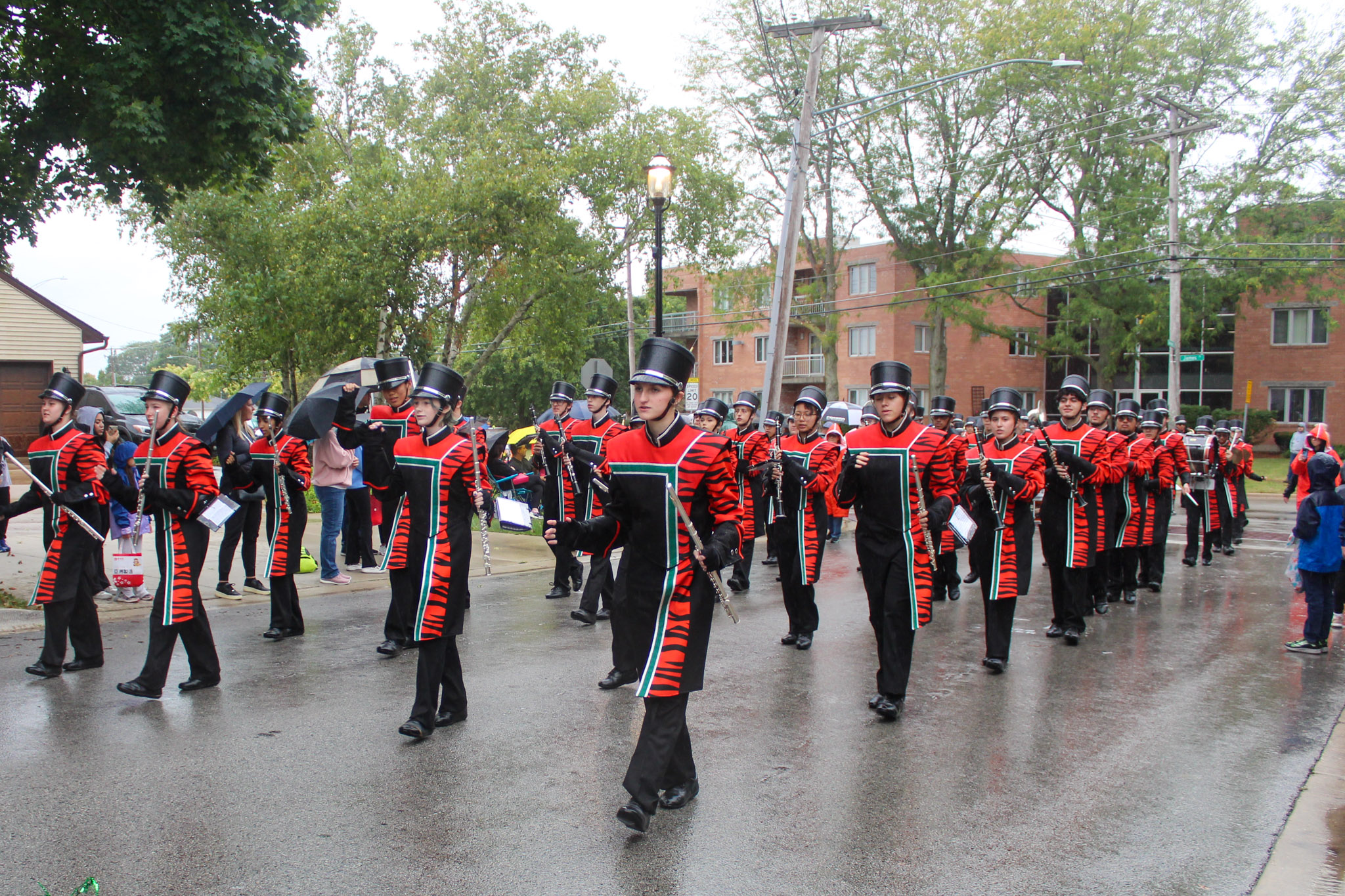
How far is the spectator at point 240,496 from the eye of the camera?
8.73m

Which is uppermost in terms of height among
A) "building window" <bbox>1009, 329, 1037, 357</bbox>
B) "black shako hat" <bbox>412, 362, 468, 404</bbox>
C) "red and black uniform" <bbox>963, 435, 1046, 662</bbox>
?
"building window" <bbox>1009, 329, 1037, 357</bbox>

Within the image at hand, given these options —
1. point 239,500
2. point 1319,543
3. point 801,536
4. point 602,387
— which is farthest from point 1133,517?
point 239,500

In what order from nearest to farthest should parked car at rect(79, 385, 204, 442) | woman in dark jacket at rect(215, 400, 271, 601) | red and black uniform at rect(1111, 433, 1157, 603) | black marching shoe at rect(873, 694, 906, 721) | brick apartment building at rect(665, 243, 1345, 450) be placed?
1. black marching shoe at rect(873, 694, 906, 721)
2. woman in dark jacket at rect(215, 400, 271, 601)
3. red and black uniform at rect(1111, 433, 1157, 603)
4. parked car at rect(79, 385, 204, 442)
5. brick apartment building at rect(665, 243, 1345, 450)

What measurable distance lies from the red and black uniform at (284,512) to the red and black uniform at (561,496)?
2.10 meters

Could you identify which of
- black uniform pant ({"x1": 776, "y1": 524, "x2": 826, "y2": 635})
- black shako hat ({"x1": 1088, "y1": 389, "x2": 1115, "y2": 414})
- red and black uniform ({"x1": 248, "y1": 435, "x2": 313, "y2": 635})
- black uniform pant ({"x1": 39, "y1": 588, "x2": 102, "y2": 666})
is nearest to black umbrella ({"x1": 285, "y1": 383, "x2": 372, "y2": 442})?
red and black uniform ({"x1": 248, "y1": 435, "x2": 313, "y2": 635})

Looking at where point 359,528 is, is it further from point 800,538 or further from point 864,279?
point 864,279

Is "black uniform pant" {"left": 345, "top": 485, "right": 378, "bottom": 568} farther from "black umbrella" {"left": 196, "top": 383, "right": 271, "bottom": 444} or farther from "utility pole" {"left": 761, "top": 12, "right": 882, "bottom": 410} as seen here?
"utility pole" {"left": 761, "top": 12, "right": 882, "bottom": 410}

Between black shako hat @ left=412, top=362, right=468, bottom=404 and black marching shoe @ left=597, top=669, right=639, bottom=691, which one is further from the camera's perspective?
black marching shoe @ left=597, top=669, right=639, bottom=691

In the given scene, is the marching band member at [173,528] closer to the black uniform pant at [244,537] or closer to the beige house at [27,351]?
the black uniform pant at [244,537]

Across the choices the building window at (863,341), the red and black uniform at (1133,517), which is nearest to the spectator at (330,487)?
the red and black uniform at (1133,517)

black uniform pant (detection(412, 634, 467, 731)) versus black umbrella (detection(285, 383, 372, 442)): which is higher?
black umbrella (detection(285, 383, 372, 442))

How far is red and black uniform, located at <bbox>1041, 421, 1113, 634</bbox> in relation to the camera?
348 inches

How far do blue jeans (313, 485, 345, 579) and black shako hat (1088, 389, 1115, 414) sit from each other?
7756 mm

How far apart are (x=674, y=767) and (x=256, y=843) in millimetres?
1826
